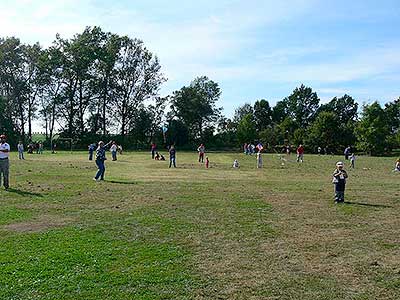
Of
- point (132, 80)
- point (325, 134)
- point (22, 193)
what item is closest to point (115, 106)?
point (132, 80)

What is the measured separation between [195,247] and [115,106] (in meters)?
80.3

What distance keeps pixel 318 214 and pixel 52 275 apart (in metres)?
8.55

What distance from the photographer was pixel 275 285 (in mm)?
7172

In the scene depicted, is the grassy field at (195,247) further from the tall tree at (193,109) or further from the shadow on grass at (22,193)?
the tall tree at (193,109)

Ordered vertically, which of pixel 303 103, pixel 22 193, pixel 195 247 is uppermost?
pixel 303 103

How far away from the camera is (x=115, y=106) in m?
87.5

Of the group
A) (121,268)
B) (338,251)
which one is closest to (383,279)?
(338,251)

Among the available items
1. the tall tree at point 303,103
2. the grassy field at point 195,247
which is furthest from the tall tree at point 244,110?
the grassy field at point 195,247

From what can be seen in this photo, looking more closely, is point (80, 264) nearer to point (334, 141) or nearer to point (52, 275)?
point (52, 275)

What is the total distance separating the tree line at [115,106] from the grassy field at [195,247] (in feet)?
216

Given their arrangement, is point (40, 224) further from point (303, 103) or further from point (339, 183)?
point (303, 103)

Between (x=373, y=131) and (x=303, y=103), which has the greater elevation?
(x=303, y=103)

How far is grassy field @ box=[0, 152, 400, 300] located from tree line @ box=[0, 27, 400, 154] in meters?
65.9

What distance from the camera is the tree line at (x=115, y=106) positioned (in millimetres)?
81688
